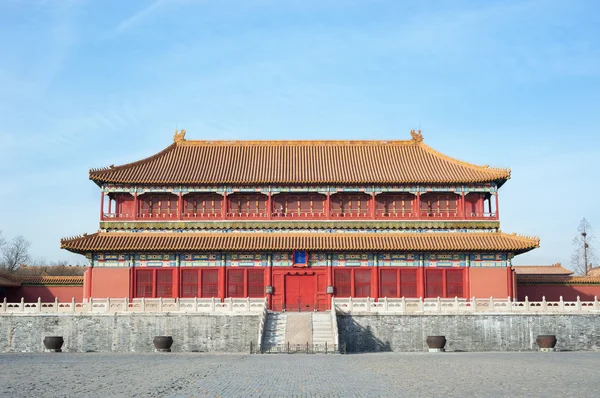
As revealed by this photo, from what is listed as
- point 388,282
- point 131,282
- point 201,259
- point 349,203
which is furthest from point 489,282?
point 131,282

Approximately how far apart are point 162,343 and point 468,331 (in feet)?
58.1

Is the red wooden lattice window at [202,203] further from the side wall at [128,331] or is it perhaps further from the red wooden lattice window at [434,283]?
the red wooden lattice window at [434,283]

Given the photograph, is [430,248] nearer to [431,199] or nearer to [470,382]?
[431,199]

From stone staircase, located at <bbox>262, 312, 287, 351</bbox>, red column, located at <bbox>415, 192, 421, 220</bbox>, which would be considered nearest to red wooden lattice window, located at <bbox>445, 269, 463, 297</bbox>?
red column, located at <bbox>415, 192, 421, 220</bbox>

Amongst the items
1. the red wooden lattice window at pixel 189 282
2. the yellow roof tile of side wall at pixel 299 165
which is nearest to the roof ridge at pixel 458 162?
the yellow roof tile of side wall at pixel 299 165

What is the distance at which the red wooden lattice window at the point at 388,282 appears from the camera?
5138cm

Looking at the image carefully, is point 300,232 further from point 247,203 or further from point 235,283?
point 235,283

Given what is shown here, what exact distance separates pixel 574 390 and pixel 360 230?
28.6 meters

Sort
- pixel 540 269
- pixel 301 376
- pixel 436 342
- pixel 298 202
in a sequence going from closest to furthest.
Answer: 1. pixel 301 376
2. pixel 436 342
3. pixel 298 202
4. pixel 540 269

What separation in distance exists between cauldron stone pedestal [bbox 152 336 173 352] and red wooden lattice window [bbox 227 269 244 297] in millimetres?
9376

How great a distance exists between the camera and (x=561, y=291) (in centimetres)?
5344

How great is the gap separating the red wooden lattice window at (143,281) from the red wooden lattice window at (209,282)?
3591mm

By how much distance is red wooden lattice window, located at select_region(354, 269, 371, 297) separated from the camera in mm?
51375

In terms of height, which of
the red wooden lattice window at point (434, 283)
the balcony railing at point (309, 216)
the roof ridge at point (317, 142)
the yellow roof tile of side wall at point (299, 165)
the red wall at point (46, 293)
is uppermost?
the roof ridge at point (317, 142)
